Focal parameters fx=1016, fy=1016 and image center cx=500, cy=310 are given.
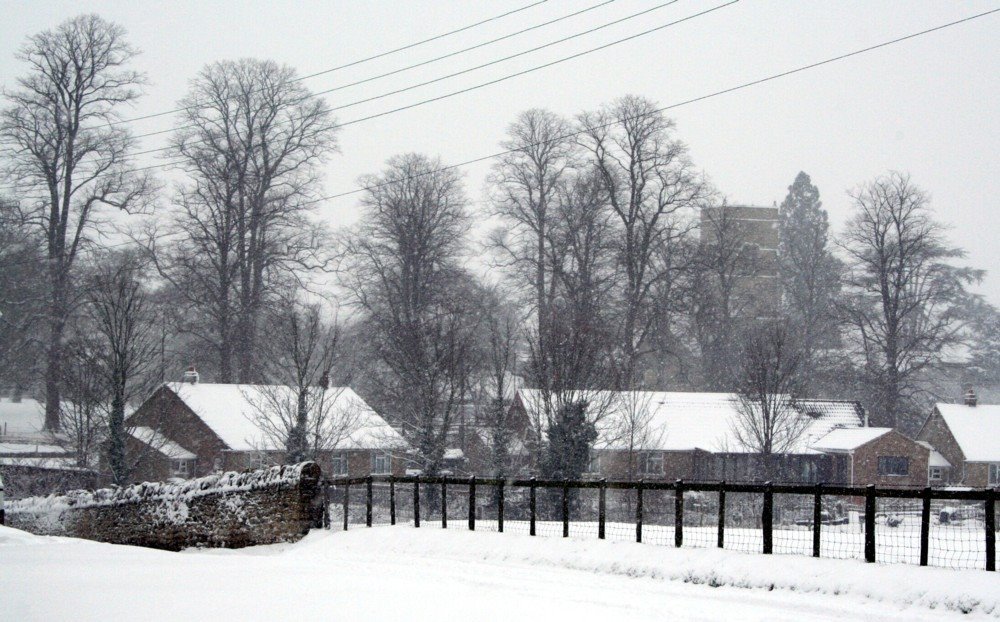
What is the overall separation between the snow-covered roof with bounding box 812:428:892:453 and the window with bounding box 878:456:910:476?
131 cm

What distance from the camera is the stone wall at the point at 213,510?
1919cm

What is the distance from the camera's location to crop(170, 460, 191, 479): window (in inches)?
1651

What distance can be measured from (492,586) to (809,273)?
2341 inches

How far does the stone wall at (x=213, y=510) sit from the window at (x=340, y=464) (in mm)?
19640

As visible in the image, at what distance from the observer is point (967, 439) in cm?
4834

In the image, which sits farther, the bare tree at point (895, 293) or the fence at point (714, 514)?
the bare tree at point (895, 293)

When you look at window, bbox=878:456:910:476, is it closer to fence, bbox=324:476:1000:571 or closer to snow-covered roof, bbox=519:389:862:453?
snow-covered roof, bbox=519:389:862:453

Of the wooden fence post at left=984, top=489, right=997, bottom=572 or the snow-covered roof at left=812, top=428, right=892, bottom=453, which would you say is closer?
the wooden fence post at left=984, top=489, right=997, bottom=572

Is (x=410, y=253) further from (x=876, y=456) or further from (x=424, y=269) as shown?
(x=876, y=456)

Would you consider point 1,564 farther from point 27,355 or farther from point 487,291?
point 487,291

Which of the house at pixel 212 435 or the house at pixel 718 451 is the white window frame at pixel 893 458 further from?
the house at pixel 212 435

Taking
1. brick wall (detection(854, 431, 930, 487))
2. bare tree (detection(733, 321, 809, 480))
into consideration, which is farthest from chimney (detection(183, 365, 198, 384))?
brick wall (detection(854, 431, 930, 487))

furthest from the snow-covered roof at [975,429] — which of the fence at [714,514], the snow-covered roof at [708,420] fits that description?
the fence at [714,514]

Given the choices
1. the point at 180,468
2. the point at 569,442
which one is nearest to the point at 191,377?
the point at 180,468
